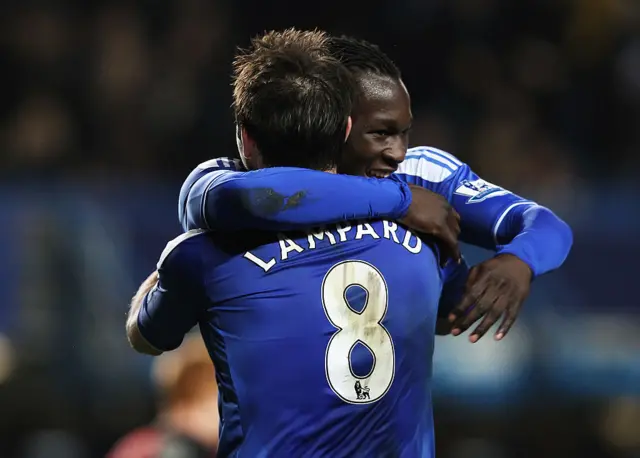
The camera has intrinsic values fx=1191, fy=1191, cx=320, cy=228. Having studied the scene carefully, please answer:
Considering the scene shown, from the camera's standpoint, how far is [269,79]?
2.37 metres

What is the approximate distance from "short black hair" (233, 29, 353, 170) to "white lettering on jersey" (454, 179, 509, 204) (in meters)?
0.38

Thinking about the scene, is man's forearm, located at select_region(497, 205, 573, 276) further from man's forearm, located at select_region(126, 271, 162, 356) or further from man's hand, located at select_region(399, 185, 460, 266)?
man's forearm, located at select_region(126, 271, 162, 356)

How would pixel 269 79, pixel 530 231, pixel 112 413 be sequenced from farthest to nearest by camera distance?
pixel 112 413 → pixel 530 231 → pixel 269 79

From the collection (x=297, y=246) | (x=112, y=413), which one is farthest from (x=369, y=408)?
(x=112, y=413)

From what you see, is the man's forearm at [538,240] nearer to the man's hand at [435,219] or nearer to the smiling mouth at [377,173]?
the man's hand at [435,219]

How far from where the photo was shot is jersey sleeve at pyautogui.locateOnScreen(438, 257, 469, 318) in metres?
2.69

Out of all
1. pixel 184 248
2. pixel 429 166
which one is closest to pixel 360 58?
pixel 429 166

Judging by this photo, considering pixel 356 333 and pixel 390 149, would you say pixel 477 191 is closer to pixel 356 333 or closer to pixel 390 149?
pixel 390 149

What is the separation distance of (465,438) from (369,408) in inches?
159

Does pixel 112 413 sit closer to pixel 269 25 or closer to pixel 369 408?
pixel 269 25

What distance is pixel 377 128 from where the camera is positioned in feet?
8.69

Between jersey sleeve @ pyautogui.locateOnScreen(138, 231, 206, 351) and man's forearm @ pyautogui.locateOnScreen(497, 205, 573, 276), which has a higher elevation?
man's forearm @ pyautogui.locateOnScreen(497, 205, 573, 276)

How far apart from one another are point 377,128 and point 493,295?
19.5 inches

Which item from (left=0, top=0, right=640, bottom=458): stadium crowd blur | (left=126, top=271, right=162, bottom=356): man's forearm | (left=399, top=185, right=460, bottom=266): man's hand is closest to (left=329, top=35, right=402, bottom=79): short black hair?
(left=399, top=185, right=460, bottom=266): man's hand
